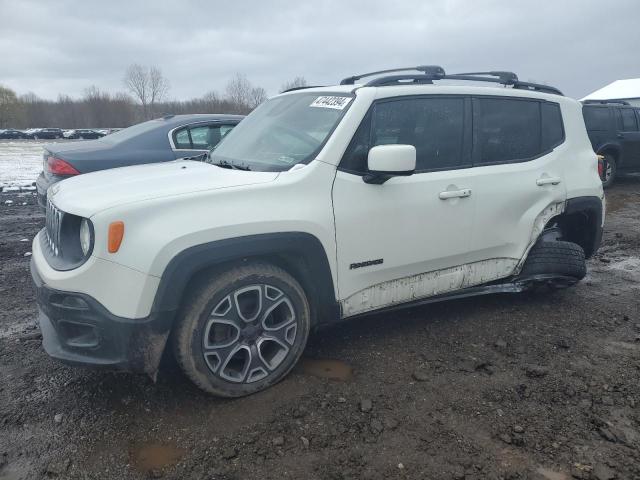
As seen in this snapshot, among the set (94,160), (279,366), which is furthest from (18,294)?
(279,366)

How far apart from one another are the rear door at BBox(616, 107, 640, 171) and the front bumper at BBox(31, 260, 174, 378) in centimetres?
1177

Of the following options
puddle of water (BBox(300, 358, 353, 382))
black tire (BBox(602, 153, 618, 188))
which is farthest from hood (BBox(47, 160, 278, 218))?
black tire (BBox(602, 153, 618, 188))

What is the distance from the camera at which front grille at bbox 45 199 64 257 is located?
9.04 ft

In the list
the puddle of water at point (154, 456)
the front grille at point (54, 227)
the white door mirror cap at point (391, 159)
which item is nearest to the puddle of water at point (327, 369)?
the puddle of water at point (154, 456)

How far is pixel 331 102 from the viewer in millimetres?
3350

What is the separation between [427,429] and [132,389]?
5.69ft

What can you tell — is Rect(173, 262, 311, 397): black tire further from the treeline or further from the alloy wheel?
the treeline

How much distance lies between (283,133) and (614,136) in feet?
→ 34.0

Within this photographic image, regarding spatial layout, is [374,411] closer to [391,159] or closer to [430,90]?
[391,159]

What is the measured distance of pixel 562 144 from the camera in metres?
4.13

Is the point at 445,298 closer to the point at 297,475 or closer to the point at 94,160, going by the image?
the point at 297,475

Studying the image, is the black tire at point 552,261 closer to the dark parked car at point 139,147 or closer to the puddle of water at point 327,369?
the puddle of water at point 327,369

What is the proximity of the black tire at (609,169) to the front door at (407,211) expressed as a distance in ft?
30.1

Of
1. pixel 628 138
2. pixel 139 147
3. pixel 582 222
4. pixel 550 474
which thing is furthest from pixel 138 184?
pixel 628 138
